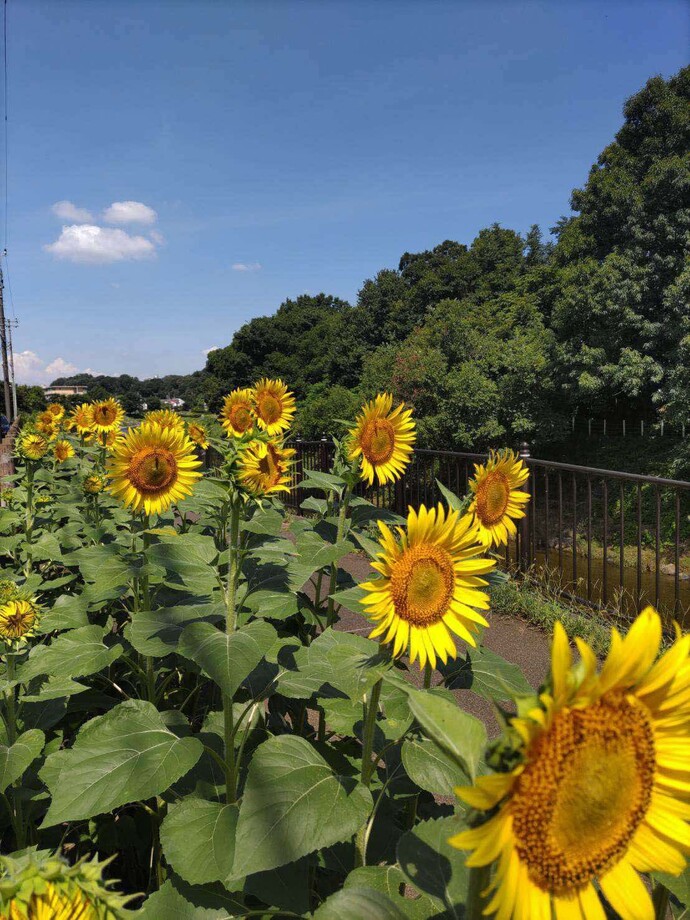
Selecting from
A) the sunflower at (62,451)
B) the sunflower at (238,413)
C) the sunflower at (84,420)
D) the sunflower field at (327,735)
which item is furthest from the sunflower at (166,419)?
the sunflower at (62,451)

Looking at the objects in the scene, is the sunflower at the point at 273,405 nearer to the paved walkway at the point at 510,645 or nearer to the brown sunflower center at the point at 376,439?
the brown sunflower center at the point at 376,439

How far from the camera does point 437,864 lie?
2.75 feet

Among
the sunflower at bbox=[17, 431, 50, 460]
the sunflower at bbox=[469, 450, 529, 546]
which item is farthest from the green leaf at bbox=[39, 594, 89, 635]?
the sunflower at bbox=[469, 450, 529, 546]

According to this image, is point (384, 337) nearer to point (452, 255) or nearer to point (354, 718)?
point (452, 255)

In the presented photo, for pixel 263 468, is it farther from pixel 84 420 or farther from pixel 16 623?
pixel 84 420

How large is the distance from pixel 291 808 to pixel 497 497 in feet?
3.65

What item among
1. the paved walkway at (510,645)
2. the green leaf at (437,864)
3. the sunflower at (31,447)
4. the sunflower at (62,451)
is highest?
the sunflower at (31,447)

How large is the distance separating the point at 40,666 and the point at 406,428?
5.00ft

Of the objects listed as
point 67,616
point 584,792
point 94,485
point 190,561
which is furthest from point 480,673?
point 94,485

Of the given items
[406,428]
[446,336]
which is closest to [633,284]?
[446,336]

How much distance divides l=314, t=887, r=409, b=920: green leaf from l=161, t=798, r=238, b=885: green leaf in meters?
0.48

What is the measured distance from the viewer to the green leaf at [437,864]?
777 millimetres

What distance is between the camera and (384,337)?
4344 centimetres

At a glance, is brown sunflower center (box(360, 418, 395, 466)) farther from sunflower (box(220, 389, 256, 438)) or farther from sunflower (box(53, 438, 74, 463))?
sunflower (box(53, 438, 74, 463))
